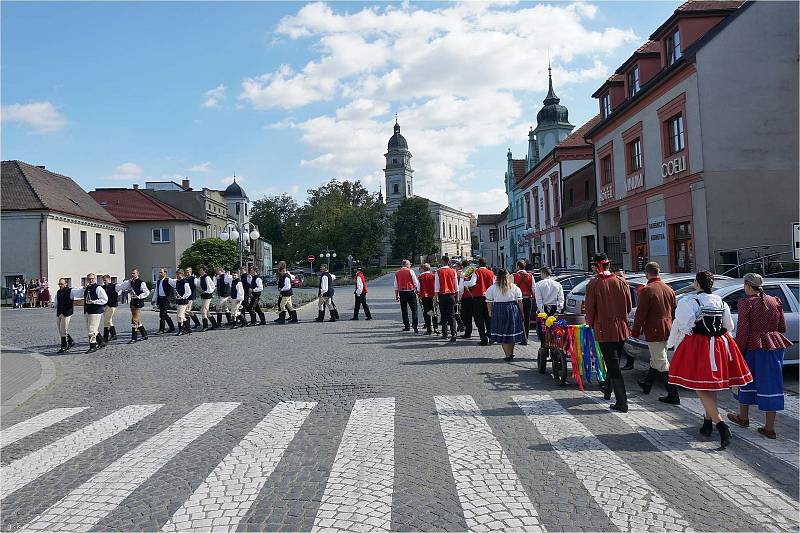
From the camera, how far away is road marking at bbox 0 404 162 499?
524 cm

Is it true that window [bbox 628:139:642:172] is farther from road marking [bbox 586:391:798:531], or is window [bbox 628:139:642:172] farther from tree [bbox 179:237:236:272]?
tree [bbox 179:237:236:272]

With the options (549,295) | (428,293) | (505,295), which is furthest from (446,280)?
(505,295)

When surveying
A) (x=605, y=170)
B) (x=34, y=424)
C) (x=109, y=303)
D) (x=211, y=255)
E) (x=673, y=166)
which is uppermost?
→ (x=605, y=170)

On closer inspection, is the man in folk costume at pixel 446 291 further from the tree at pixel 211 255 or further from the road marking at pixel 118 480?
the tree at pixel 211 255

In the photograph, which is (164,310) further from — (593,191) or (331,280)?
(593,191)

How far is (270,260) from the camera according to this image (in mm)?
108000

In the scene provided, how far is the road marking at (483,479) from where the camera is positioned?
4.02 meters

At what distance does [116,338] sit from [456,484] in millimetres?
14123

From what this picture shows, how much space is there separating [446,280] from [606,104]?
19.0 m

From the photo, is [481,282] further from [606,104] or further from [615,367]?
[606,104]

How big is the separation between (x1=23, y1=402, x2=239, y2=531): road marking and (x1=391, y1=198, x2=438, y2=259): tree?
9470 cm

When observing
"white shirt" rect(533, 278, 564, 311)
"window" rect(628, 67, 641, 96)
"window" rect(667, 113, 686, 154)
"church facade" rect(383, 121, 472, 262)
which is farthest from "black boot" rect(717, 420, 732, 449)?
"church facade" rect(383, 121, 472, 262)

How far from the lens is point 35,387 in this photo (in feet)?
31.3

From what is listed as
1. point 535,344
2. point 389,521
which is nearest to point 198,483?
point 389,521
